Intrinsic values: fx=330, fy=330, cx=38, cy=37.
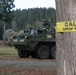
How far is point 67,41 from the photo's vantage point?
377 cm

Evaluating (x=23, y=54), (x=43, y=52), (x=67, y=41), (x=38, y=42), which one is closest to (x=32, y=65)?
(x=38, y=42)

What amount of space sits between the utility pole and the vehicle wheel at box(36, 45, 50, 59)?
19.0 m

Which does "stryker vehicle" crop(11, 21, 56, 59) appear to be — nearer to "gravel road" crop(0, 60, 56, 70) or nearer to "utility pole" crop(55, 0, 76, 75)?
"gravel road" crop(0, 60, 56, 70)

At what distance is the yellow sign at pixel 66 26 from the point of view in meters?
3.68

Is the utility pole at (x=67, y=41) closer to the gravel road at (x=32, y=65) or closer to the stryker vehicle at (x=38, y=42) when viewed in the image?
the gravel road at (x=32, y=65)

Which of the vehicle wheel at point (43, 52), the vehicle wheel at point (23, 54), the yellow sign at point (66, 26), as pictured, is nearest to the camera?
the yellow sign at point (66, 26)

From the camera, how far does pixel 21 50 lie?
24.2 m

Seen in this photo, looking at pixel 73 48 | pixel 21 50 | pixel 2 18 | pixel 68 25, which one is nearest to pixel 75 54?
pixel 73 48

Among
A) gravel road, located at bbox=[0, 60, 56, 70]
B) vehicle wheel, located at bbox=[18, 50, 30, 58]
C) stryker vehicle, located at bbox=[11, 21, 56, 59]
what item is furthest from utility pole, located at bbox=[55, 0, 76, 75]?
vehicle wheel, located at bbox=[18, 50, 30, 58]

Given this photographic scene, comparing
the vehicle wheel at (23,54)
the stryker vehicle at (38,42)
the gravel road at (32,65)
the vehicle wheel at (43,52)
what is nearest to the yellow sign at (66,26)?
the gravel road at (32,65)

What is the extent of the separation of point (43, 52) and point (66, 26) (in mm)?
19382

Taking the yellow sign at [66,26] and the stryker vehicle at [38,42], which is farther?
the stryker vehicle at [38,42]

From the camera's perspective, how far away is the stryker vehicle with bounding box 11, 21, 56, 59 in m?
22.5

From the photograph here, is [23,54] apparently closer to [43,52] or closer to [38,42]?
[43,52]
